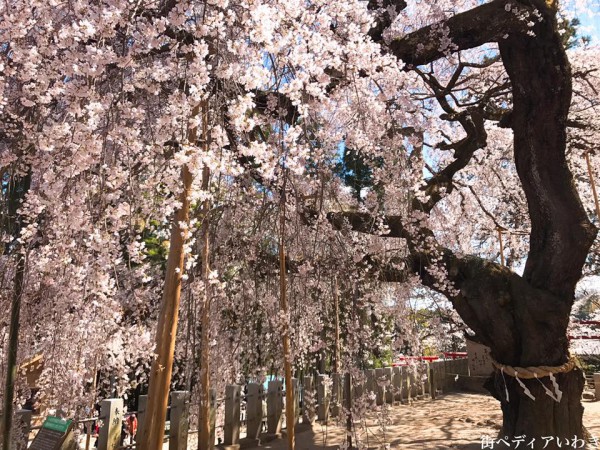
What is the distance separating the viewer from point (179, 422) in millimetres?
4871

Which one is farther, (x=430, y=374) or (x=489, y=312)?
(x=430, y=374)

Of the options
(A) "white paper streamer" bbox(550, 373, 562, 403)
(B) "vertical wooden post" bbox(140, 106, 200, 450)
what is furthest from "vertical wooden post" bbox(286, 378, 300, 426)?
(B) "vertical wooden post" bbox(140, 106, 200, 450)

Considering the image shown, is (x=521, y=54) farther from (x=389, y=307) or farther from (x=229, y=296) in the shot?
(x=229, y=296)

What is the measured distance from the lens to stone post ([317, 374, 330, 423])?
283 inches

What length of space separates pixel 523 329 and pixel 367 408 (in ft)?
5.91

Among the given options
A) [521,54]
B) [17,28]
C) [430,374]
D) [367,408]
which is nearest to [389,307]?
[367,408]

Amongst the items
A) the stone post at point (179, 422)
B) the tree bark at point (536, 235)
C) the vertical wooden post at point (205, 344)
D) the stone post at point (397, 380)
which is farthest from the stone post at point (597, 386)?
the stone post at point (179, 422)

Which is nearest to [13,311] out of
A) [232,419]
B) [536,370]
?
[232,419]

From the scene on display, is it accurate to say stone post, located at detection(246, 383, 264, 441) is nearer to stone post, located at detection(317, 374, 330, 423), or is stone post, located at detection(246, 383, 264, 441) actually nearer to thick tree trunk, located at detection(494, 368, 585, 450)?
stone post, located at detection(317, 374, 330, 423)

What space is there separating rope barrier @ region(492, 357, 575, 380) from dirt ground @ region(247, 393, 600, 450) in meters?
1.31

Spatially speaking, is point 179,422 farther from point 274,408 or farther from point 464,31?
point 464,31

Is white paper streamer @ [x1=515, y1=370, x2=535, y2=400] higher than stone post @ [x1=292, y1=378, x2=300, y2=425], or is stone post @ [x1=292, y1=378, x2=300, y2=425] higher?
white paper streamer @ [x1=515, y1=370, x2=535, y2=400]

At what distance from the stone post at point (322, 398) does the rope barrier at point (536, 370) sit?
3696 mm

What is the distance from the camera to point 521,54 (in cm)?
388
